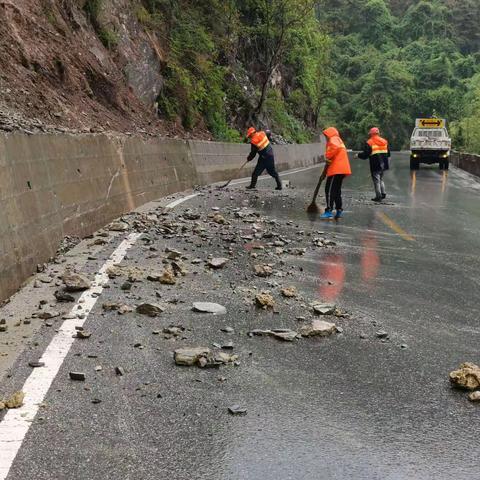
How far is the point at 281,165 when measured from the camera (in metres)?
32.6

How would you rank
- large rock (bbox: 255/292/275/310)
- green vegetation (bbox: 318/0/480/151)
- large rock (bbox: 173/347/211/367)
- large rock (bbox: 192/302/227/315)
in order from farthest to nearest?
green vegetation (bbox: 318/0/480/151), large rock (bbox: 255/292/275/310), large rock (bbox: 192/302/227/315), large rock (bbox: 173/347/211/367)

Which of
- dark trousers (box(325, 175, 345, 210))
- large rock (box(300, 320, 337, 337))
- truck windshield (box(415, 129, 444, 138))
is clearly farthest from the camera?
truck windshield (box(415, 129, 444, 138))

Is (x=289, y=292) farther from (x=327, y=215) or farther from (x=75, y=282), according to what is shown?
(x=327, y=215)

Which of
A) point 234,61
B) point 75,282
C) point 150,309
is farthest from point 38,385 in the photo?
point 234,61

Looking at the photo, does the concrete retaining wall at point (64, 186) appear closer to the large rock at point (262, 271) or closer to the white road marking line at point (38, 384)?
the white road marking line at point (38, 384)

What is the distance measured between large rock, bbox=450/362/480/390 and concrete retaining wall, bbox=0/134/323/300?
386 cm

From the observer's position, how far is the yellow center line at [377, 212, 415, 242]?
442 inches

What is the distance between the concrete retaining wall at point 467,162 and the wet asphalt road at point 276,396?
2430cm

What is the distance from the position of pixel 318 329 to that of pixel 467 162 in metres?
31.2

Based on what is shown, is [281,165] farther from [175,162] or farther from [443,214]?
[443,214]

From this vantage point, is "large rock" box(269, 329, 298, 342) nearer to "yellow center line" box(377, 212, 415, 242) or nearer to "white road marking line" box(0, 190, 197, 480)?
"white road marking line" box(0, 190, 197, 480)

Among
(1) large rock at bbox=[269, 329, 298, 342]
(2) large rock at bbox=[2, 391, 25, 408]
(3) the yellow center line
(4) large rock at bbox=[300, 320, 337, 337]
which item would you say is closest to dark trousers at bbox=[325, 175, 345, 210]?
(3) the yellow center line

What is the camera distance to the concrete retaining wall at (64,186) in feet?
21.7

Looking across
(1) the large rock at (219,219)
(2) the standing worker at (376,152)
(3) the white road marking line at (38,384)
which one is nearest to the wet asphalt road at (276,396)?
(3) the white road marking line at (38,384)
